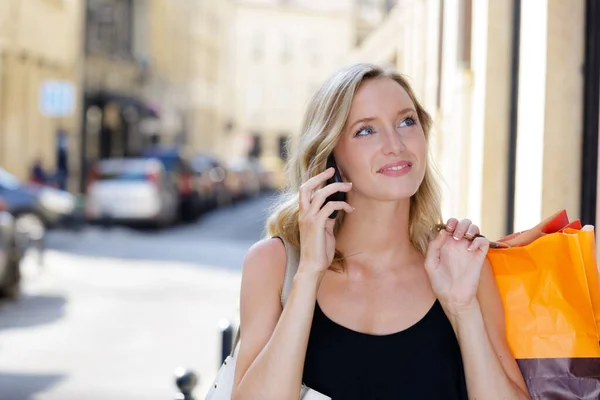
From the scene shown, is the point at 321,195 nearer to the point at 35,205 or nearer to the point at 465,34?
the point at 465,34

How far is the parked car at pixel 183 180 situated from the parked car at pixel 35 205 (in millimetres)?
5206

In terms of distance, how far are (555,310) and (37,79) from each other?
2879 cm

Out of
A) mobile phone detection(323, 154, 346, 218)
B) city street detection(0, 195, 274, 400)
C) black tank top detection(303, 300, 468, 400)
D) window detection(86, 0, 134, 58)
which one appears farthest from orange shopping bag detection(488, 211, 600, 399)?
window detection(86, 0, 134, 58)

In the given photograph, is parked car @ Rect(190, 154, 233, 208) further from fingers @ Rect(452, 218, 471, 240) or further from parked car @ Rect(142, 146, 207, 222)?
fingers @ Rect(452, 218, 471, 240)

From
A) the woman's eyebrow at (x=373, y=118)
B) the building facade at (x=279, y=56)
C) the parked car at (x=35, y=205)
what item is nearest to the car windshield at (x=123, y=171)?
the parked car at (x=35, y=205)

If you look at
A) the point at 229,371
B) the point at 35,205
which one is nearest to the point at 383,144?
the point at 229,371

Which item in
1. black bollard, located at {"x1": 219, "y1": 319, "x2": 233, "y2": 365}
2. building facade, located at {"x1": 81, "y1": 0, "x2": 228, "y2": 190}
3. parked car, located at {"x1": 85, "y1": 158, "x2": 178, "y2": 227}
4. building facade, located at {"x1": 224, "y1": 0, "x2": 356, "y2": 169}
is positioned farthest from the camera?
building facade, located at {"x1": 224, "y1": 0, "x2": 356, "y2": 169}

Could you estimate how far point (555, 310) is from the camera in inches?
98.9

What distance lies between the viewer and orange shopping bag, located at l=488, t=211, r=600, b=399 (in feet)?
8.11

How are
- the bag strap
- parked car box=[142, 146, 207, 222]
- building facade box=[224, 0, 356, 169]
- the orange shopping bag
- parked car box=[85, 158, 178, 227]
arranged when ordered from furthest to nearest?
building facade box=[224, 0, 356, 169]
parked car box=[142, 146, 207, 222]
parked car box=[85, 158, 178, 227]
the bag strap
the orange shopping bag

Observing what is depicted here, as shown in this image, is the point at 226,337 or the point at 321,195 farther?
the point at 226,337

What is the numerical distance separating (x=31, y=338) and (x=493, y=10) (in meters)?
5.77

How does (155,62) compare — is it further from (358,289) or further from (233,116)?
(358,289)

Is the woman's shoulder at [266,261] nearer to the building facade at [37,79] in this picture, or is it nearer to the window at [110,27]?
the building facade at [37,79]
